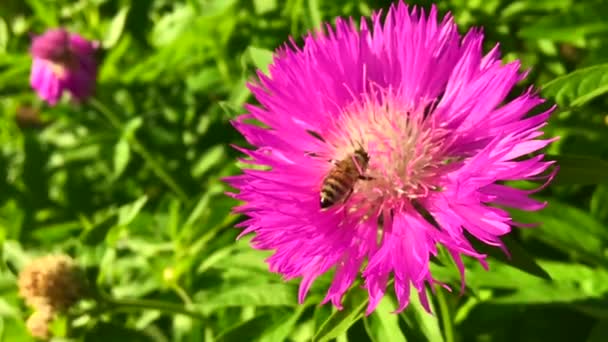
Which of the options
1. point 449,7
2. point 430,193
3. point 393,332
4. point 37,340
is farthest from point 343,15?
point 37,340

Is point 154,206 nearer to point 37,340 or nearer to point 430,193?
point 37,340

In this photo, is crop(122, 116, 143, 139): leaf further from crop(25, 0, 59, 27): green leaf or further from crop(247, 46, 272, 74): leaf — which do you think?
crop(247, 46, 272, 74): leaf

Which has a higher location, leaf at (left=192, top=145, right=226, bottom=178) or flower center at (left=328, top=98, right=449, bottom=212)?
flower center at (left=328, top=98, right=449, bottom=212)

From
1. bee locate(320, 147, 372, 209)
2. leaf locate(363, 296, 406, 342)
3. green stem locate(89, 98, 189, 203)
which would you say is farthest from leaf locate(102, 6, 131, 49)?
leaf locate(363, 296, 406, 342)

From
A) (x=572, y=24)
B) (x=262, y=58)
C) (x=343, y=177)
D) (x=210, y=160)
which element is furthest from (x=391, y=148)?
(x=210, y=160)

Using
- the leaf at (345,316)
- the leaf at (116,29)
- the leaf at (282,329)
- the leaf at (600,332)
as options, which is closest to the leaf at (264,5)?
the leaf at (116,29)

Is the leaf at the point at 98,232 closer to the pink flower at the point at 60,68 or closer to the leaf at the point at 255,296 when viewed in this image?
the leaf at the point at 255,296
